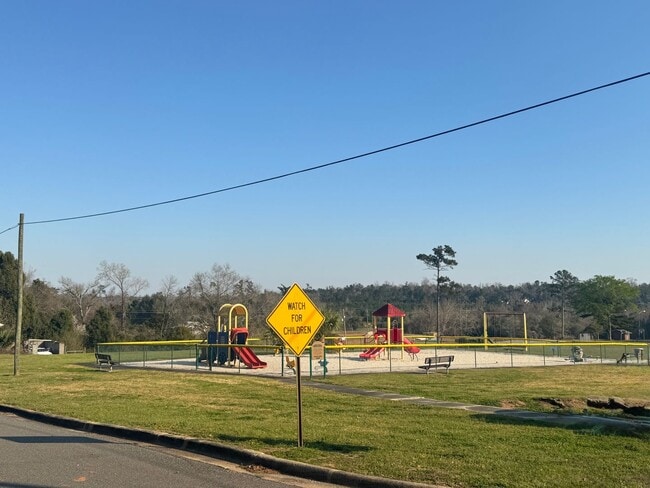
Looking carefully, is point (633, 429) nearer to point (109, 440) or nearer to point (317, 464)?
point (317, 464)

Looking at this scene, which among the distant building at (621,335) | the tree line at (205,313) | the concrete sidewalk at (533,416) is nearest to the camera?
the concrete sidewalk at (533,416)

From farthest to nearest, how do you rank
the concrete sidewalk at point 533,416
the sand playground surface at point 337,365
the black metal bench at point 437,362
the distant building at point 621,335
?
the distant building at point 621,335, the sand playground surface at point 337,365, the black metal bench at point 437,362, the concrete sidewalk at point 533,416

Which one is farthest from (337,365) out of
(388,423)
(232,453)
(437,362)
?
(232,453)

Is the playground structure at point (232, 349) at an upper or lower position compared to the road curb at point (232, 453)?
upper

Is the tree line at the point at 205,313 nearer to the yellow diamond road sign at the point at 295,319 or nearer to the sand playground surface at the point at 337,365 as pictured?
the sand playground surface at the point at 337,365

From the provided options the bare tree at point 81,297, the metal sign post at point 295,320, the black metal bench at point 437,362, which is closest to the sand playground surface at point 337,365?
the black metal bench at point 437,362

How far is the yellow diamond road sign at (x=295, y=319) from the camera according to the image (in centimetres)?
1038

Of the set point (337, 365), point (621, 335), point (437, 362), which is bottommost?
point (621, 335)

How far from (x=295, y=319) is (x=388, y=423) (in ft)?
11.7

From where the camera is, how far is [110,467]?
29.1ft

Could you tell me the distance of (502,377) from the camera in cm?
2561

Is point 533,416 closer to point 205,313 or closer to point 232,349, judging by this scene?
point 232,349

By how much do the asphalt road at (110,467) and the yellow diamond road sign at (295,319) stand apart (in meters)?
2.23

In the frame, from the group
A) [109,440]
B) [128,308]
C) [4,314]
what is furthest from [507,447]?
[128,308]
